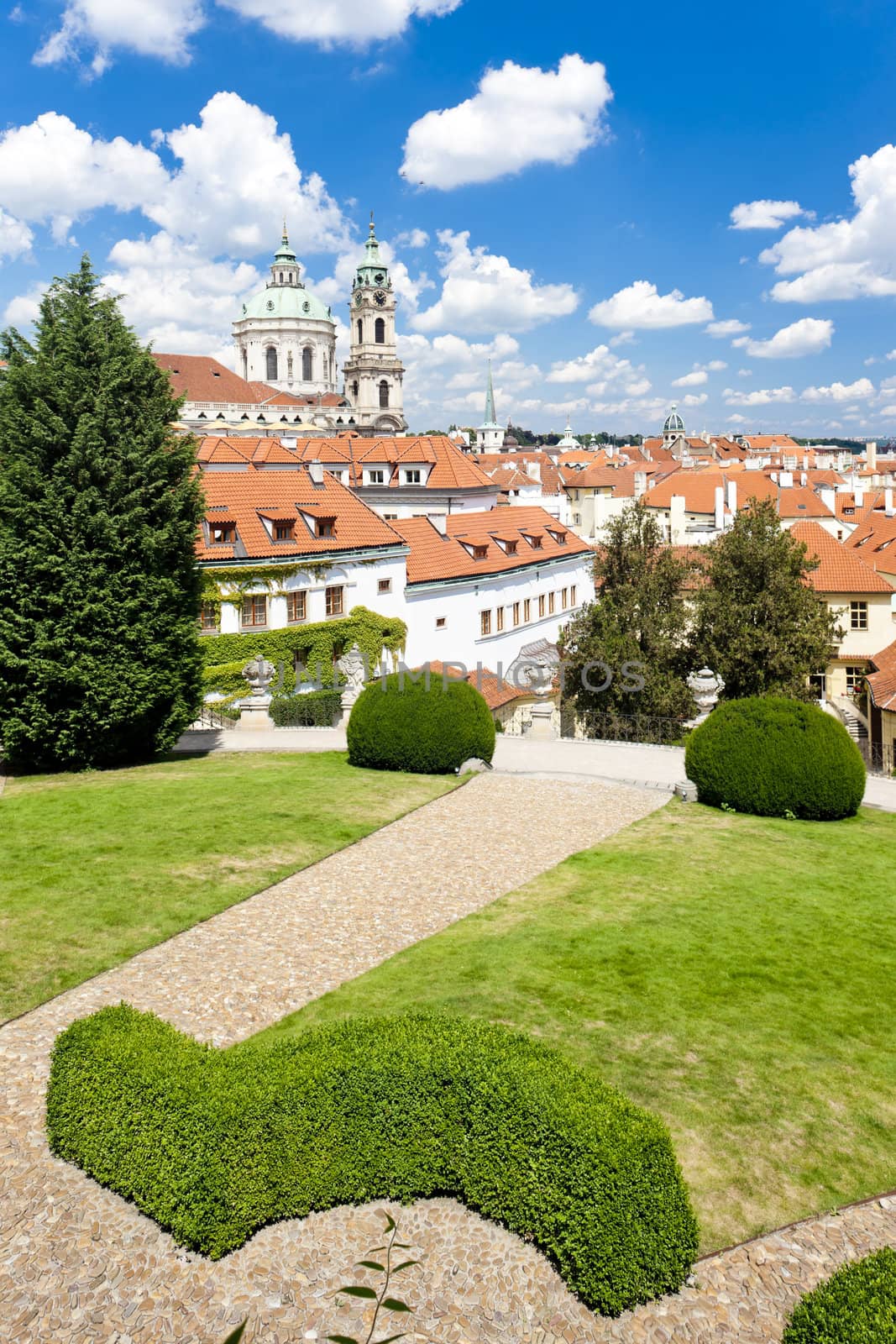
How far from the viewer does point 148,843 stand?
1517 cm

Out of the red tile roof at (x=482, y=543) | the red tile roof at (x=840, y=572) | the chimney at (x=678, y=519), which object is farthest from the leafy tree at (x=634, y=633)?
the chimney at (x=678, y=519)

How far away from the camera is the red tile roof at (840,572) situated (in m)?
42.2

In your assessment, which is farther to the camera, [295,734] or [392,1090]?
[295,734]

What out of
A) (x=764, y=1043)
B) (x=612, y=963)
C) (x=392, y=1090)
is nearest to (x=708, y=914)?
(x=612, y=963)

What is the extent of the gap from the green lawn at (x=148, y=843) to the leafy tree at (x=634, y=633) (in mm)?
11132

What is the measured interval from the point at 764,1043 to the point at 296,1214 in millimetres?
4750

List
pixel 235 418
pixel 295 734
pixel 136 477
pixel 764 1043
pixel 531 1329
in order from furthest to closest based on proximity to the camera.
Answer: pixel 235 418, pixel 295 734, pixel 136 477, pixel 764 1043, pixel 531 1329

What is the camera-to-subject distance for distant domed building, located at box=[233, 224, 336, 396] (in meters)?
139

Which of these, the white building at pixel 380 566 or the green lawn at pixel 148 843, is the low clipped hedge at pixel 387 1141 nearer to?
the green lawn at pixel 148 843

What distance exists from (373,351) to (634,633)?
11499 centimetres

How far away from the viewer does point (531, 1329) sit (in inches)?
240

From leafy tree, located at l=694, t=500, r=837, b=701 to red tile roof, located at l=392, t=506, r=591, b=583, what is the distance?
12.8 metres

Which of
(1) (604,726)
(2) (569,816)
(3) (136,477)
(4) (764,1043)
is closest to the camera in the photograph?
(4) (764,1043)

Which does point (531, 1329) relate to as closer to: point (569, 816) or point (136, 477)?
point (569, 816)
